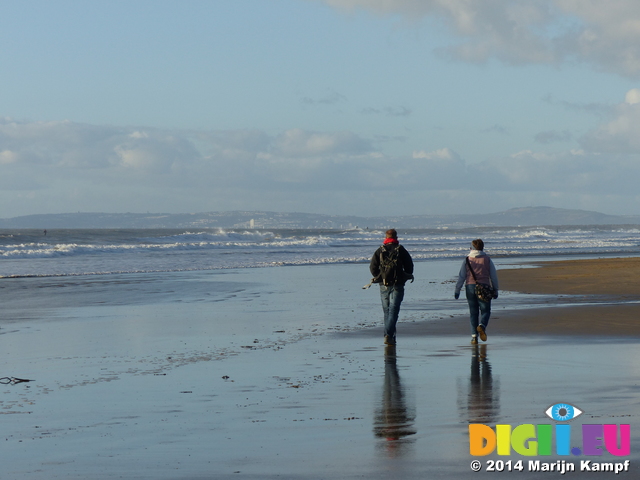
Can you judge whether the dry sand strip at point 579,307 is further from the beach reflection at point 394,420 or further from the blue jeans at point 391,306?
the beach reflection at point 394,420

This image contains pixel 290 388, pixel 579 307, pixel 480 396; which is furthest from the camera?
pixel 579 307

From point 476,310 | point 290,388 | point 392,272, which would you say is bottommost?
point 290,388

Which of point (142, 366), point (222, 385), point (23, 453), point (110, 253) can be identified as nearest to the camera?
point (23, 453)

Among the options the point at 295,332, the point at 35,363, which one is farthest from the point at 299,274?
the point at 35,363

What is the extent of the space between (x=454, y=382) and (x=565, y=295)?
1266cm

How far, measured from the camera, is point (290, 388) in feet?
25.9

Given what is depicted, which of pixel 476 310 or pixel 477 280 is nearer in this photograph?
pixel 476 310

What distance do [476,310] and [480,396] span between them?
13.7ft

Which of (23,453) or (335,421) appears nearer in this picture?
(23,453)

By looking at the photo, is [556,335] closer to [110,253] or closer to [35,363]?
[35,363]

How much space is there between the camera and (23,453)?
553cm
